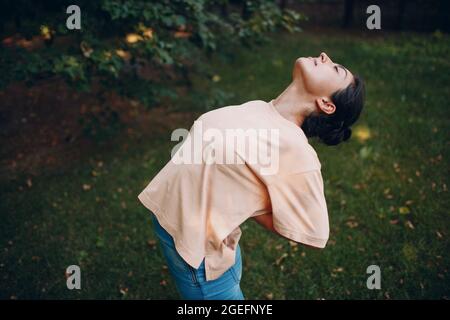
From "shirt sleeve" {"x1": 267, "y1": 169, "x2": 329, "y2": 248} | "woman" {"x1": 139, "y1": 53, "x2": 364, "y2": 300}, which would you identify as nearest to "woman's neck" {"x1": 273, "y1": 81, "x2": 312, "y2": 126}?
"woman" {"x1": 139, "y1": 53, "x2": 364, "y2": 300}

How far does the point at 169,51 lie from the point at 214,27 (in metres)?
1.21

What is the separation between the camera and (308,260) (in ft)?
11.6

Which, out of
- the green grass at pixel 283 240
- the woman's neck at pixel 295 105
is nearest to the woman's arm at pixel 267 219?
the woman's neck at pixel 295 105

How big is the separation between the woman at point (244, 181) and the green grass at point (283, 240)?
1.58m

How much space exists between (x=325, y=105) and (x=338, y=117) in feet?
0.35

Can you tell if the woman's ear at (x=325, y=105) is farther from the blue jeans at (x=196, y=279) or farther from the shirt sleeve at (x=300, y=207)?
the blue jeans at (x=196, y=279)

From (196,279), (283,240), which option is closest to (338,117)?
(196,279)

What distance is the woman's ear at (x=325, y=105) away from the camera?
1.88m

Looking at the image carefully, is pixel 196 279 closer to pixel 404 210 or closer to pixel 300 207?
pixel 300 207

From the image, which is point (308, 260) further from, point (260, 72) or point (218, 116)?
point (260, 72)

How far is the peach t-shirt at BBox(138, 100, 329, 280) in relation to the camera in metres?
1.65

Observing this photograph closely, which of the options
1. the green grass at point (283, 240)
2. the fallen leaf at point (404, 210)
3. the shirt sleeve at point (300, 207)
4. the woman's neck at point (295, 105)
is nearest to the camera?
the shirt sleeve at point (300, 207)

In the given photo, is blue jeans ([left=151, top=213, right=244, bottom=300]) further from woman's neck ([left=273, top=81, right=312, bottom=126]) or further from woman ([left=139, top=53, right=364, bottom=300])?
woman's neck ([left=273, top=81, right=312, bottom=126])

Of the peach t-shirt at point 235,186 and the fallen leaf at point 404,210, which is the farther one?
the fallen leaf at point 404,210
